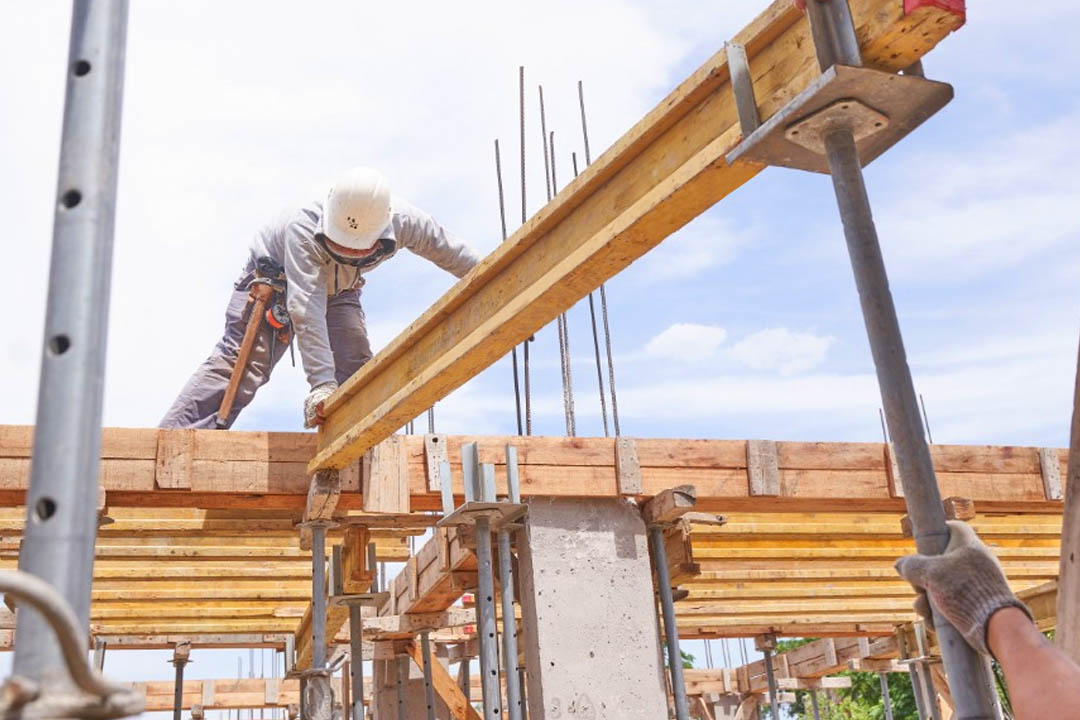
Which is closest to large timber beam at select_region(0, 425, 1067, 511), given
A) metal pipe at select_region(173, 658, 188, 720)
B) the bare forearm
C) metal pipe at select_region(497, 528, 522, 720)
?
metal pipe at select_region(497, 528, 522, 720)

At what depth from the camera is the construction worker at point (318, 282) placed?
23.4 ft

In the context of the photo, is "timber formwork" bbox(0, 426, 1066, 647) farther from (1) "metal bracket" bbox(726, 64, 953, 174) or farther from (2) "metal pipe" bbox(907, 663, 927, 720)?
(1) "metal bracket" bbox(726, 64, 953, 174)

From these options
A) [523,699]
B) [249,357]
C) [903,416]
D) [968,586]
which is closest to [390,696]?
[523,699]

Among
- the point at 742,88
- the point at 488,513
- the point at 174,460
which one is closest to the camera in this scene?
the point at 742,88

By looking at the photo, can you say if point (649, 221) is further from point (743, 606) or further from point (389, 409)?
point (743, 606)

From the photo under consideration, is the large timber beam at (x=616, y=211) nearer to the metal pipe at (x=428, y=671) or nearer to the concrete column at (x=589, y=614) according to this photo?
the concrete column at (x=589, y=614)

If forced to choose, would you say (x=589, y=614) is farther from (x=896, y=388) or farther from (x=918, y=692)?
(x=918, y=692)

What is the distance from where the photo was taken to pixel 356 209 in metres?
7.23

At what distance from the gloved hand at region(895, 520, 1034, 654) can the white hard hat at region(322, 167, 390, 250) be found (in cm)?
506

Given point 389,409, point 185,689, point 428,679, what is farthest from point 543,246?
point 185,689

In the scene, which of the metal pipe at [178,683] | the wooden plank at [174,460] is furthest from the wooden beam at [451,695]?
the wooden plank at [174,460]

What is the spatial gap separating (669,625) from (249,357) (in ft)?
12.3

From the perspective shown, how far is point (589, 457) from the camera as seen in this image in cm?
808

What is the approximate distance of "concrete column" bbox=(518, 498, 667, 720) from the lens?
746 centimetres
